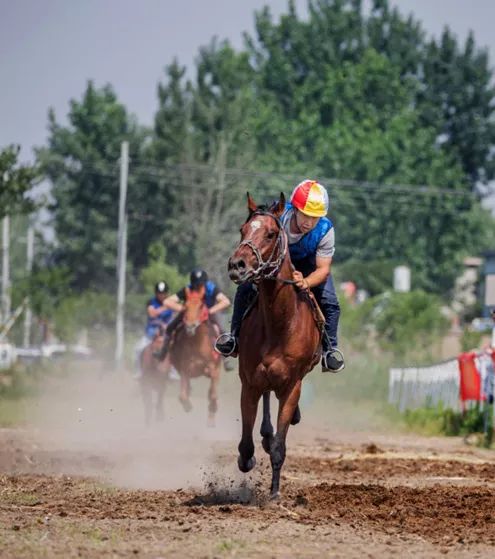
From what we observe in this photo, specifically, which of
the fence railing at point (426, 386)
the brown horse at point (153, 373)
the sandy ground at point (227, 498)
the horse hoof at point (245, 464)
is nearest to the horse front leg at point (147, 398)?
the brown horse at point (153, 373)

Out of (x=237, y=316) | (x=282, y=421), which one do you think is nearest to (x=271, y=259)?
(x=237, y=316)

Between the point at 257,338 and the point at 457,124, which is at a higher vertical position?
the point at 457,124

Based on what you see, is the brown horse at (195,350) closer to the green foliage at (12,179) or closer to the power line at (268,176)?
the green foliage at (12,179)

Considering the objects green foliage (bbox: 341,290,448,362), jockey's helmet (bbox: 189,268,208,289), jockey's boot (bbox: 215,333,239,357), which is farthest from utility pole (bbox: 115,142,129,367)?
jockey's boot (bbox: 215,333,239,357)

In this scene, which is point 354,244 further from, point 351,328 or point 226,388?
point 226,388

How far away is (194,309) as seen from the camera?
75.0 feet

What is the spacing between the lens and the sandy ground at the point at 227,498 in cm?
977

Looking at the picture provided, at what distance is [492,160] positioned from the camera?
289 feet

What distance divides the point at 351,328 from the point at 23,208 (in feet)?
59.7

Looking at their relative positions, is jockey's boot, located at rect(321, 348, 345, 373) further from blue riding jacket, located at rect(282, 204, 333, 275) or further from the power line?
the power line

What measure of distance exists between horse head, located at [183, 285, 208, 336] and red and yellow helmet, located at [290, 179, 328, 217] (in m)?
9.89

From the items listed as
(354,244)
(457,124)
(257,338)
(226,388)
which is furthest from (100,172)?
(257,338)

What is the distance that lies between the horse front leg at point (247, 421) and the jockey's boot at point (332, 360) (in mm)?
1051

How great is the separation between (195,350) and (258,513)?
467 inches
